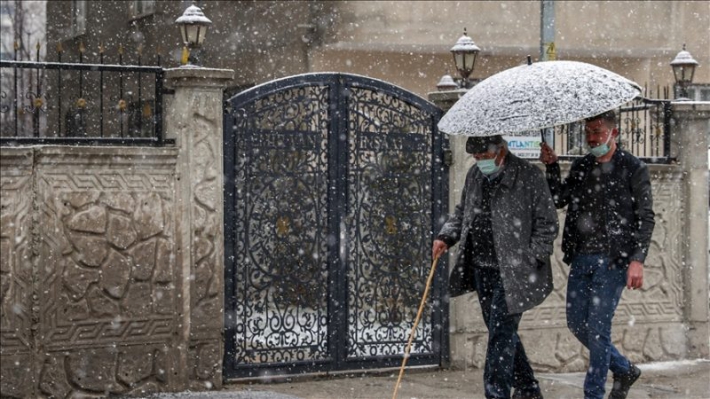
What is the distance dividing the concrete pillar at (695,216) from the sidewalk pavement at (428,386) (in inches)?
32.9

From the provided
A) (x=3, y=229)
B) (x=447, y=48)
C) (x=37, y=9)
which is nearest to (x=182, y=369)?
(x=3, y=229)

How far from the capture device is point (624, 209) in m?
8.29

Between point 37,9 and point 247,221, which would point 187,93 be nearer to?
point 247,221

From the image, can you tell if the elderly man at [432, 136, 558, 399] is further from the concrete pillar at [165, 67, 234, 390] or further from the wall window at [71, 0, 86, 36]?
the wall window at [71, 0, 86, 36]

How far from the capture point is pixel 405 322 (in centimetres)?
1058

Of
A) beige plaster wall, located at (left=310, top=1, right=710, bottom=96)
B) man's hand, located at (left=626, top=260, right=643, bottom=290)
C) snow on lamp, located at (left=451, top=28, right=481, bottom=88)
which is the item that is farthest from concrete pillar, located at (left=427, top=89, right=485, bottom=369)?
beige plaster wall, located at (left=310, top=1, right=710, bottom=96)

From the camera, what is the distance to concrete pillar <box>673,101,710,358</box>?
11609 mm

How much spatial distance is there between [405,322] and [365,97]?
189 centimetres

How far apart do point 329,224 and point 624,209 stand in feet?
8.69

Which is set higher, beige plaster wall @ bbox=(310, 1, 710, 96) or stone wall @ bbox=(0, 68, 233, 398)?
beige plaster wall @ bbox=(310, 1, 710, 96)

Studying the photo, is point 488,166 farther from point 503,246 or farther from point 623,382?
point 623,382

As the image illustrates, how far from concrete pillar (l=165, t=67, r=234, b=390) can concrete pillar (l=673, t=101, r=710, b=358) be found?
4.48m

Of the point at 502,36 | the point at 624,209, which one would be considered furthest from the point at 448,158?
the point at 502,36

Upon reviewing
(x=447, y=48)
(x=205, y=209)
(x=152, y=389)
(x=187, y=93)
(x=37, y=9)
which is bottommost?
(x=152, y=389)
